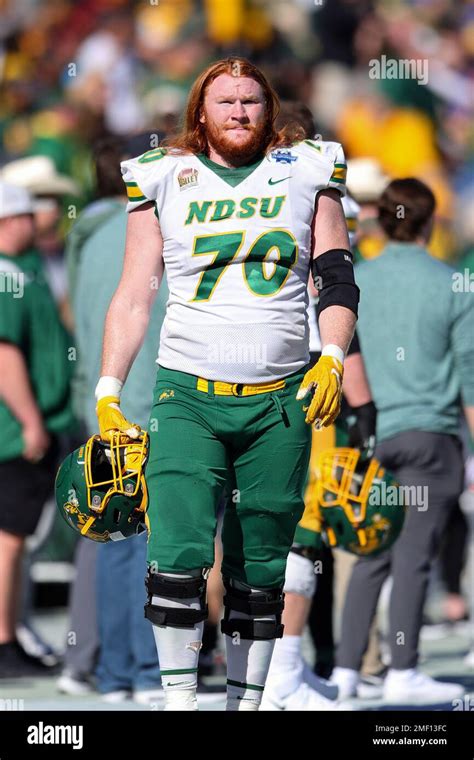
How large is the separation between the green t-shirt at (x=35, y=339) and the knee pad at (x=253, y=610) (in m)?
2.76

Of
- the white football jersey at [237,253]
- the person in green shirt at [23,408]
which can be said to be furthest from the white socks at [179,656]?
the person in green shirt at [23,408]

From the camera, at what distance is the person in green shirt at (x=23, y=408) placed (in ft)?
23.1

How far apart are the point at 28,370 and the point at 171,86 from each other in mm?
5834

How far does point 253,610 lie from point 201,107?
1.41 m

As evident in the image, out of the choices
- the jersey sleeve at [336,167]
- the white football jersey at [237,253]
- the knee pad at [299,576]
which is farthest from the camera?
the knee pad at [299,576]

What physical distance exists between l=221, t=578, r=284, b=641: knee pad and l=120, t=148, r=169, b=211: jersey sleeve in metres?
1.09

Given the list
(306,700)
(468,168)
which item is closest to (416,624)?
(306,700)

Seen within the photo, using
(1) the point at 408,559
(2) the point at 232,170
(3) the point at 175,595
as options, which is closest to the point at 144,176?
(2) the point at 232,170

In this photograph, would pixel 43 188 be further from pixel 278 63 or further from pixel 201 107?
pixel 278 63

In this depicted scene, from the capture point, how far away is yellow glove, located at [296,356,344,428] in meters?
4.30

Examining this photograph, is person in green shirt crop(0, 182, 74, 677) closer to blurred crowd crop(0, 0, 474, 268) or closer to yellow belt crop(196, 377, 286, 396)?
yellow belt crop(196, 377, 286, 396)

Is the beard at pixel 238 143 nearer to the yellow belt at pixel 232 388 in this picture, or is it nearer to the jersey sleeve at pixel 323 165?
the jersey sleeve at pixel 323 165

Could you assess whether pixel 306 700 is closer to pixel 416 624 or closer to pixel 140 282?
pixel 416 624

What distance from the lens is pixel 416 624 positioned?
21.4ft
